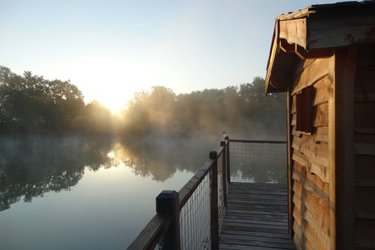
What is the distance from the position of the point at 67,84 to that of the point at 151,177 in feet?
141

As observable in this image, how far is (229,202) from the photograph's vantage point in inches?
259

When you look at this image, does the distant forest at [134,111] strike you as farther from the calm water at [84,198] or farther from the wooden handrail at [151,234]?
the wooden handrail at [151,234]

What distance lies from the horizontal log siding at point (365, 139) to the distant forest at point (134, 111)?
4227cm

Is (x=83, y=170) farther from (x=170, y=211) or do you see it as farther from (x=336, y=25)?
(x=336, y=25)

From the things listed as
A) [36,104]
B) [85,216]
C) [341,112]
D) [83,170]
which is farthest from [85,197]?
[36,104]

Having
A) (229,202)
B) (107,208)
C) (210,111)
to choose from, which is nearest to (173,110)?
(210,111)

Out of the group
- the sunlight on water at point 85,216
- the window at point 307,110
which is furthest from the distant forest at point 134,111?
the window at point 307,110

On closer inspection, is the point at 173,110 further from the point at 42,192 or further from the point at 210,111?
the point at 42,192

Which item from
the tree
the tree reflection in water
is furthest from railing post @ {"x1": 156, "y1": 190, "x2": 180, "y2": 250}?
the tree

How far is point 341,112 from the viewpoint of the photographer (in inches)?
83.5

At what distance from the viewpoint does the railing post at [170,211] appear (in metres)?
1.62

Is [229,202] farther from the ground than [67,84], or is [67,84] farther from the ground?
[67,84]

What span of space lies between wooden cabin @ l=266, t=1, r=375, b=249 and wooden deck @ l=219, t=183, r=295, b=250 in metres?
1.71

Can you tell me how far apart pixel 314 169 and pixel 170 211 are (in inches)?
73.8
